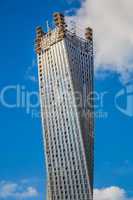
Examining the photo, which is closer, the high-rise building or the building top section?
the high-rise building

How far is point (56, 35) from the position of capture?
181250 millimetres

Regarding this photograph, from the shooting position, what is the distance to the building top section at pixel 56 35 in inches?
7067

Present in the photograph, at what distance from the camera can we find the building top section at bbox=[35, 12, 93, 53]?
589ft

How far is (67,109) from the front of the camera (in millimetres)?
171250

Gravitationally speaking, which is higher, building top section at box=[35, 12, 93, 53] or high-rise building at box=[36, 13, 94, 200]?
building top section at box=[35, 12, 93, 53]

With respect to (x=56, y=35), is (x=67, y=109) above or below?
below

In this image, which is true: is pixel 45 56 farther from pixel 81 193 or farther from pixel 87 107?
pixel 81 193

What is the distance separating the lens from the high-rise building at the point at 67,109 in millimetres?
165000

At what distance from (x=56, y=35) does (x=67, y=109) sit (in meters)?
27.6

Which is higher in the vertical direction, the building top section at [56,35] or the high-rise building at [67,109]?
the building top section at [56,35]

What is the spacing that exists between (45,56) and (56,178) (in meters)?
43.8

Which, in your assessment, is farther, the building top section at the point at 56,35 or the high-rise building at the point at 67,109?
the building top section at the point at 56,35

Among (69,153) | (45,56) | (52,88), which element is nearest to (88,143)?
(69,153)

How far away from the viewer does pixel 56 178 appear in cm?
16900
